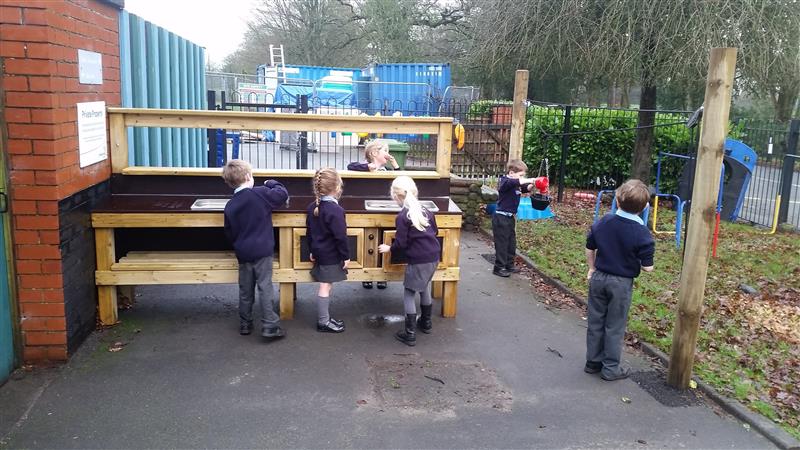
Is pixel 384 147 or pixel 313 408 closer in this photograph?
pixel 313 408

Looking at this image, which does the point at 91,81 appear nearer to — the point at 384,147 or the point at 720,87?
the point at 384,147

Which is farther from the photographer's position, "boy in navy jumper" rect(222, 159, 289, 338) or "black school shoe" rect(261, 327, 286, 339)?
"black school shoe" rect(261, 327, 286, 339)

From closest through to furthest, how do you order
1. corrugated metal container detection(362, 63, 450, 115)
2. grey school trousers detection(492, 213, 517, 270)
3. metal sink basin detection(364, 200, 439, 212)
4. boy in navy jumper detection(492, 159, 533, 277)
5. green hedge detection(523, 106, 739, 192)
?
metal sink basin detection(364, 200, 439, 212) → boy in navy jumper detection(492, 159, 533, 277) → grey school trousers detection(492, 213, 517, 270) → green hedge detection(523, 106, 739, 192) → corrugated metal container detection(362, 63, 450, 115)

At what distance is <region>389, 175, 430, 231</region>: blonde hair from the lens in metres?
5.19

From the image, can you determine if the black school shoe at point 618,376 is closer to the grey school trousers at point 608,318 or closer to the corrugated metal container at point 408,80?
the grey school trousers at point 608,318

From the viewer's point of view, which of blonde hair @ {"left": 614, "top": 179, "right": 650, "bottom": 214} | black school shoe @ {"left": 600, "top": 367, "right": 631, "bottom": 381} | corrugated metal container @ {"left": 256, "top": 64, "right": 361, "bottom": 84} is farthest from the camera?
corrugated metal container @ {"left": 256, "top": 64, "right": 361, "bottom": 84}

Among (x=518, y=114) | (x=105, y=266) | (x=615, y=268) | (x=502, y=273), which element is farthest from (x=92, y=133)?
(x=518, y=114)

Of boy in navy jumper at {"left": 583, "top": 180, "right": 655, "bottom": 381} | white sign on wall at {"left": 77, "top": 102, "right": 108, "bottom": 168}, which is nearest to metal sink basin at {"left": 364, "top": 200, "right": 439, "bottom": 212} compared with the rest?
boy in navy jumper at {"left": 583, "top": 180, "right": 655, "bottom": 381}

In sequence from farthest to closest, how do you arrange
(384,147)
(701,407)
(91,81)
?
(384,147)
(91,81)
(701,407)

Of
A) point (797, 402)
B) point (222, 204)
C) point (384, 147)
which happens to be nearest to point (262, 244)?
point (222, 204)

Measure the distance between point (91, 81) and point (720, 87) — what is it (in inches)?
178

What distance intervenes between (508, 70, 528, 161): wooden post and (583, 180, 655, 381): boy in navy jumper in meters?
3.57

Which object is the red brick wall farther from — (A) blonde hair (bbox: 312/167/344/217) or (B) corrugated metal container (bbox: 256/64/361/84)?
(B) corrugated metal container (bbox: 256/64/361/84)

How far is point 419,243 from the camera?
5.27m
